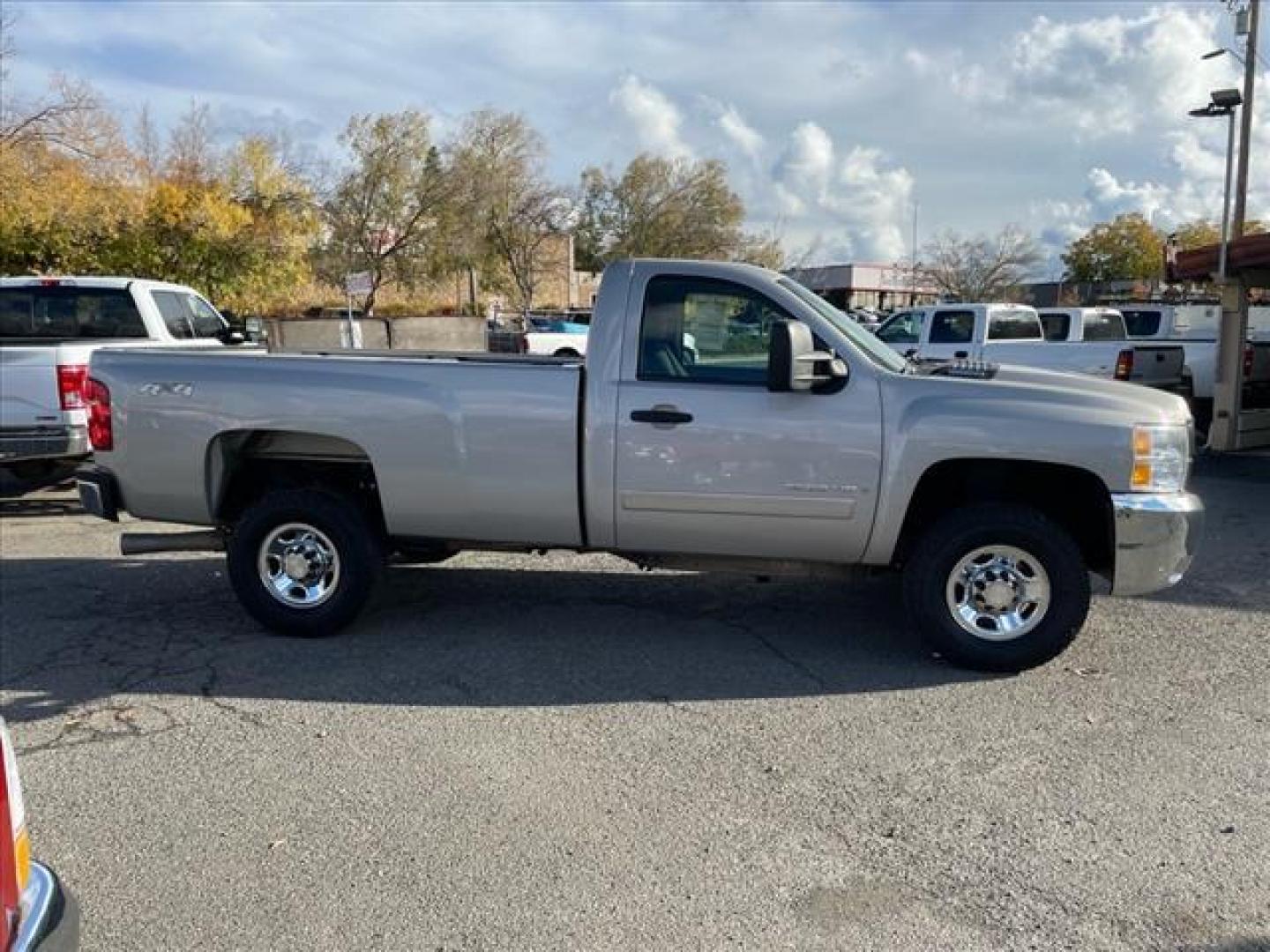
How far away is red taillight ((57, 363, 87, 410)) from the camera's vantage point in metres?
8.23

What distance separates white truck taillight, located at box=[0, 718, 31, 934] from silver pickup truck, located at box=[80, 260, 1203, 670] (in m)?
3.11

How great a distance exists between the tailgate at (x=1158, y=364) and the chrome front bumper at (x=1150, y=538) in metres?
9.03

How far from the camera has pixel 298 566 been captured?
545cm

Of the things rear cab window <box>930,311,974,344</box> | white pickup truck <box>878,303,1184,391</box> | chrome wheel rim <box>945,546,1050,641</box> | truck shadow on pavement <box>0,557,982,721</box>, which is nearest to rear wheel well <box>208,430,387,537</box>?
truck shadow on pavement <box>0,557,982,721</box>

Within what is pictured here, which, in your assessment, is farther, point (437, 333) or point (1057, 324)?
point (437, 333)

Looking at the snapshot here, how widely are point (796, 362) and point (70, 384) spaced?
6.62 meters

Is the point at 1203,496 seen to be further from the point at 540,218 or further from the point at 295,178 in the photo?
the point at 540,218

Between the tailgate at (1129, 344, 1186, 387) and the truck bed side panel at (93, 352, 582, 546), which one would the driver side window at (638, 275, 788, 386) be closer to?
the truck bed side panel at (93, 352, 582, 546)

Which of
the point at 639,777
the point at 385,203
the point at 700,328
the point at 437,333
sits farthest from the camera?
the point at 385,203

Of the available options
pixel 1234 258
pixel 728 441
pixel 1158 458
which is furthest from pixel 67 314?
pixel 1234 258

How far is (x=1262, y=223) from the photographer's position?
3441cm

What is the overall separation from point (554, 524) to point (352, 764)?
168 cm

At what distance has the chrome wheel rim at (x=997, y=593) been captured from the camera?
486 cm

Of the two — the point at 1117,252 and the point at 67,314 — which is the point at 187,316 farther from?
the point at 1117,252
